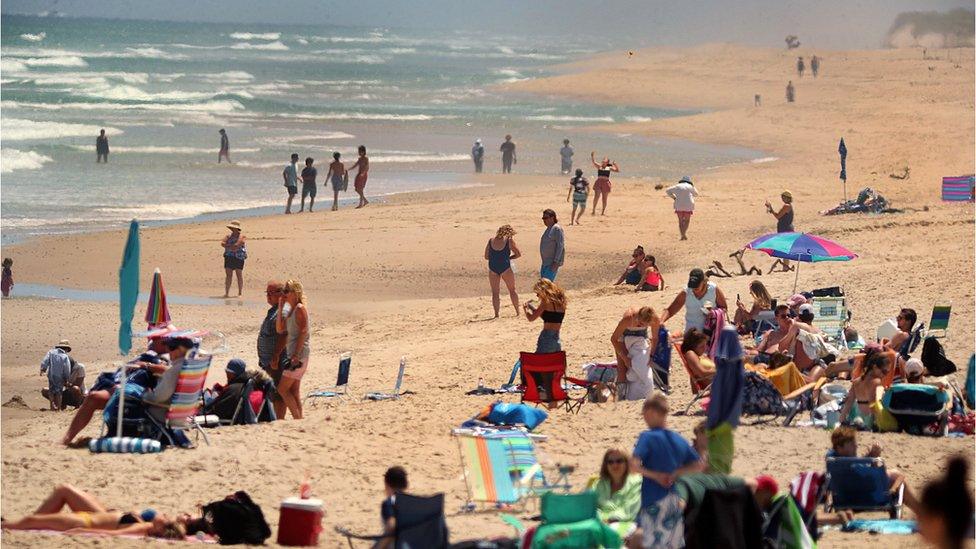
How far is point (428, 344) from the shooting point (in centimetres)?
1351

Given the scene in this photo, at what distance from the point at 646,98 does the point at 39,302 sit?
4343 centimetres

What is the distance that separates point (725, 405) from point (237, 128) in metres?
37.1

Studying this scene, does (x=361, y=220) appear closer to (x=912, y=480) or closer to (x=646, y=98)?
(x=912, y=480)

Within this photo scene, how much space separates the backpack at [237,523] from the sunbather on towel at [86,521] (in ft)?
0.63

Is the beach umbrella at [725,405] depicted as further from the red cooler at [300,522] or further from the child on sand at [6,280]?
the child on sand at [6,280]

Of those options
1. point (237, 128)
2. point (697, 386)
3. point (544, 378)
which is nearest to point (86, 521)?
point (544, 378)

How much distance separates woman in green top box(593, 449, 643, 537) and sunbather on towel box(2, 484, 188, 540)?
2248mm

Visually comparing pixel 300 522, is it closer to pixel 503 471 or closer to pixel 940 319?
pixel 503 471

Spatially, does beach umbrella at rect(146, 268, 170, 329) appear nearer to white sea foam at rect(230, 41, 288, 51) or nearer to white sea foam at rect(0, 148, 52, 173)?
white sea foam at rect(0, 148, 52, 173)

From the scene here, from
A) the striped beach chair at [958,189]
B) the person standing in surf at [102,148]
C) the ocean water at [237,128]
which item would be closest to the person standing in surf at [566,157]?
the ocean water at [237,128]

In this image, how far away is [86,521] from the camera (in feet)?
23.8

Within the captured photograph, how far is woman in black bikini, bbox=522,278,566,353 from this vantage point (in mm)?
10523

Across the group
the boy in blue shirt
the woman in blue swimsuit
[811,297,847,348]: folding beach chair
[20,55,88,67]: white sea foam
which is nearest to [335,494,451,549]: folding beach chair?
the boy in blue shirt

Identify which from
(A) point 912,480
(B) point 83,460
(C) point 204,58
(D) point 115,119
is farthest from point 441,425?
(C) point 204,58
